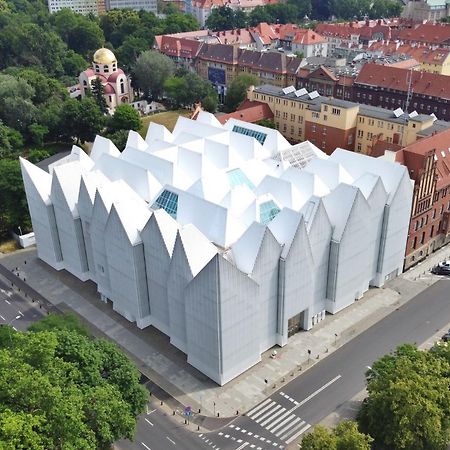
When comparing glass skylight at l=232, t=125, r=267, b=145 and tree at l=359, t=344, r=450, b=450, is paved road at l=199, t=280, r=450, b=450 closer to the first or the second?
tree at l=359, t=344, r=450, b=450

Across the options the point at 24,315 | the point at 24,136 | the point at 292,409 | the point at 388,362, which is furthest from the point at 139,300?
the point at 24,136

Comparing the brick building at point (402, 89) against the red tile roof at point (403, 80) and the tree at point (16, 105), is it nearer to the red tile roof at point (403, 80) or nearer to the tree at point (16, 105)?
the red tile roof at point (403, 80)

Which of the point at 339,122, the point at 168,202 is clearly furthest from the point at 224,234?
the point at 339,122

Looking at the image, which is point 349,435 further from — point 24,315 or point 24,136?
point 24,136

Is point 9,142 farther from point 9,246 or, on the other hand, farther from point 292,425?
point 292,425

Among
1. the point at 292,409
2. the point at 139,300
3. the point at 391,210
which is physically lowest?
the point at 292,409
